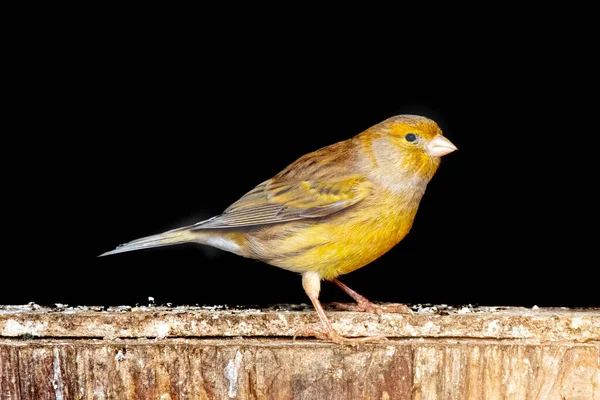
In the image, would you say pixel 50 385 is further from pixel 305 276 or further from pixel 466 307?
pixel 466 307

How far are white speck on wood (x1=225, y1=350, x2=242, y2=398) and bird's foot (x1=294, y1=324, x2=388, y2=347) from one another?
0.35m

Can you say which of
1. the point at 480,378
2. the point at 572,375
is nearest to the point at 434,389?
the point at 480,378

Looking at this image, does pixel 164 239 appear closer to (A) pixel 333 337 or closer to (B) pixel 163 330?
(B) pixel 163 330

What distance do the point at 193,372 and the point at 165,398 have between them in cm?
17

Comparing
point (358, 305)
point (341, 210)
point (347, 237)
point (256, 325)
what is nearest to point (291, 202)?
point (341, 210)

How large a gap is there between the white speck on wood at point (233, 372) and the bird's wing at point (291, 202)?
43.8 inches

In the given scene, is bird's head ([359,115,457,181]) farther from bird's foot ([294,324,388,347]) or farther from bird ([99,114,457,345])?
bird's foot ([294,324,388,347])

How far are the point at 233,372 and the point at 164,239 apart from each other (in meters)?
1.32

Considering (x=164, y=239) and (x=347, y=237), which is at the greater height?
(x=164, y=239)

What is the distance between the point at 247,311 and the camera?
4719mm

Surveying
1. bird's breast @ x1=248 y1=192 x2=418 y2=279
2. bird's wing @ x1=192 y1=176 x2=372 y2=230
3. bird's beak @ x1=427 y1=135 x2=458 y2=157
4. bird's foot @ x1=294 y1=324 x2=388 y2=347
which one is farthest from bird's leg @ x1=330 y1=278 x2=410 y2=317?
bird's beak @ x1=427 y1=135 x2=458 y2=157

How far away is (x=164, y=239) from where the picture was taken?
540 centimetres

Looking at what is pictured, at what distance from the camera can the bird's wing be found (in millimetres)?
5129

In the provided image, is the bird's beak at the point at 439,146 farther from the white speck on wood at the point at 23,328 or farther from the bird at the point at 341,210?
the white speck on wood at the point at 23,328
